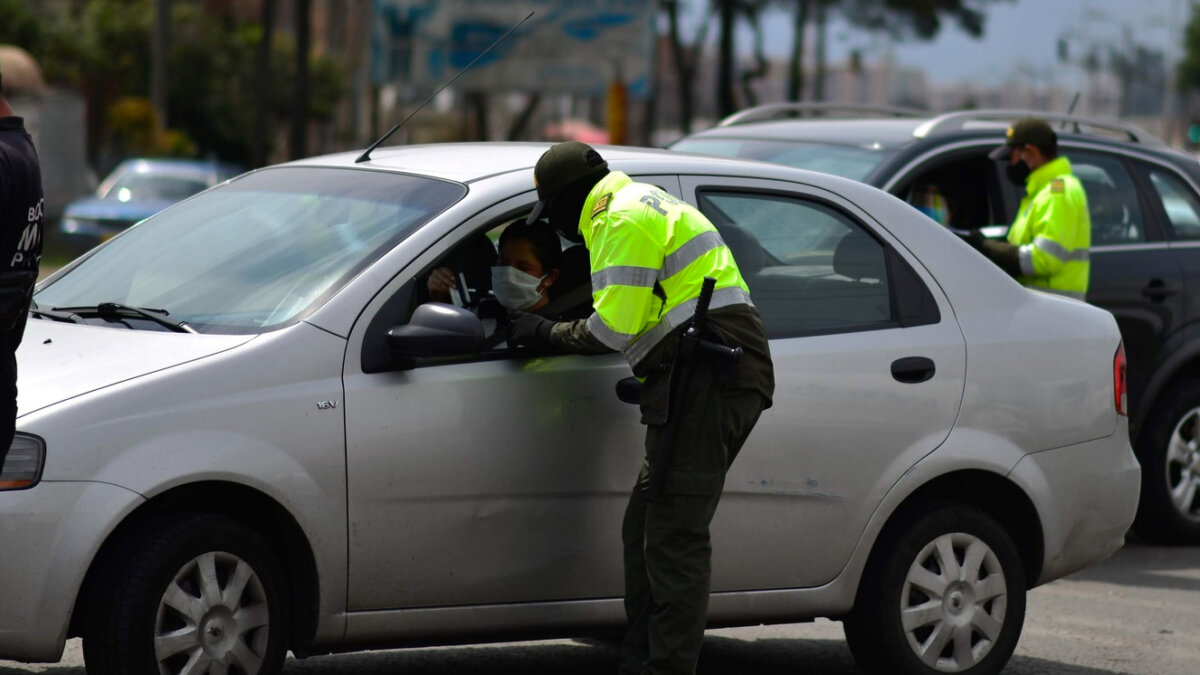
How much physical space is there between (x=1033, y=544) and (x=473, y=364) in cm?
199

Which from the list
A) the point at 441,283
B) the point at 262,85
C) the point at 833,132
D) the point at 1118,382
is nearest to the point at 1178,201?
the point at 833,132

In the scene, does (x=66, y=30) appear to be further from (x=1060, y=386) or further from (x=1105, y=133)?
(x=1060, y=386)

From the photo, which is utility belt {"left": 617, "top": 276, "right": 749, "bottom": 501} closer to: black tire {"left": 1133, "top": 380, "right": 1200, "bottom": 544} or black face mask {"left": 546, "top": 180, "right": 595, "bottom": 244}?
black face mask {"left": 546, "top": 180, "right": 595, "bottom": 244}

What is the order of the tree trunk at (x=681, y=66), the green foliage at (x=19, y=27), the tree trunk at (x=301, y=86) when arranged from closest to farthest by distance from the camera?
the tree trunk at (x=301, y=86) → the green foliage at (x=19, y=27) → the tree trunk at (x=681, y=66)

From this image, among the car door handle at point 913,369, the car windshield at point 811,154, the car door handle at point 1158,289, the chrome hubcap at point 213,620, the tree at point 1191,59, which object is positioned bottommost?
the chrome hubcap at point 213,620

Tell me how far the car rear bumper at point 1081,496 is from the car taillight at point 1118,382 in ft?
0.17

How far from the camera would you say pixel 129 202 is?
21.4 metres

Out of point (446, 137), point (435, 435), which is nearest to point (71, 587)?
point (435, 435)

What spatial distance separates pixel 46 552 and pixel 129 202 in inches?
702

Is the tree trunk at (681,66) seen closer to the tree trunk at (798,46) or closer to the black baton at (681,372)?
the tree trunk at (798,46)

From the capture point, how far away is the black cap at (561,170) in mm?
4812

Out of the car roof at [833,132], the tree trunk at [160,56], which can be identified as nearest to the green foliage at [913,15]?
the tree trunk at [160,56]

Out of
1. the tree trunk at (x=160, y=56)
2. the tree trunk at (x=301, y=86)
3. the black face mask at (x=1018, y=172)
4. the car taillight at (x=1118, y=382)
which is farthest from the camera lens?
the tree trunk at (x=160, y=56)

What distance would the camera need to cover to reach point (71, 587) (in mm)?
4234
